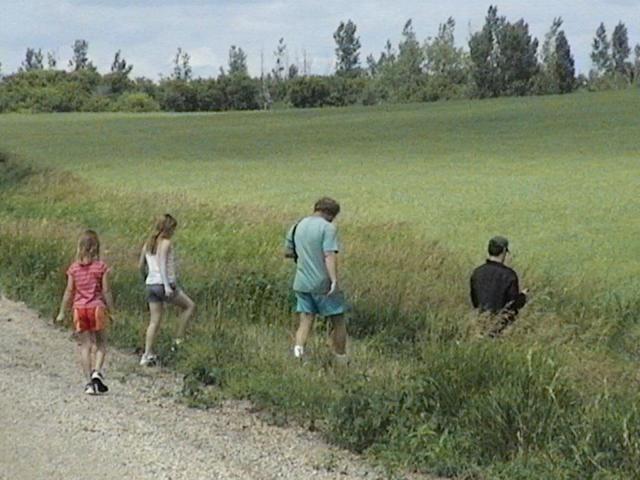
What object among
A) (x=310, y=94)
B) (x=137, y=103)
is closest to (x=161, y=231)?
(x=310, y=94)

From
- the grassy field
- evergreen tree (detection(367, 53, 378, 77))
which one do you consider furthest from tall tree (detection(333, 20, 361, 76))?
the grassy field

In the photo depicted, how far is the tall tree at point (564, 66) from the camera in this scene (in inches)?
4643

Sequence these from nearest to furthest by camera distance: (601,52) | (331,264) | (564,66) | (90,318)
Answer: (90,318) → (331,264) → (564,66) → (601,52)

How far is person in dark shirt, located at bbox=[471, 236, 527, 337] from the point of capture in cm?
1156

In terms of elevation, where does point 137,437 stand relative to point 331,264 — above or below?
below

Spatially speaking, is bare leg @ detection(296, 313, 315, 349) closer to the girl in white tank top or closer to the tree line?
the girl in white tank top

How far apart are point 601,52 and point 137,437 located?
162 m

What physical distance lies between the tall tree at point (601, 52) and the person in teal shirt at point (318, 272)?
6072 inches

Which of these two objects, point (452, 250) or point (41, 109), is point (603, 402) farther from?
point (41, 109)

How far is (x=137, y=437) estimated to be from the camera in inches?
316

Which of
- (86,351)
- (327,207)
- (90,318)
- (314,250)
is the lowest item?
(86,351)

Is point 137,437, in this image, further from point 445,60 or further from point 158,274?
point 445,60

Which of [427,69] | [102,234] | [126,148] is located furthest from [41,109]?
[102,234]

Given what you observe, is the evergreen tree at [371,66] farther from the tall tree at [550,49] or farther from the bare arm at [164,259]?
the bare arm at [164,259]
